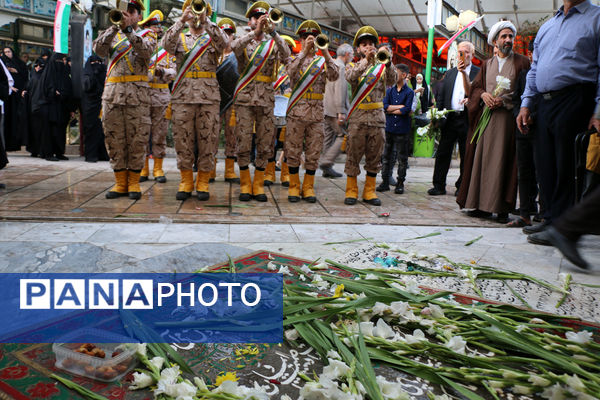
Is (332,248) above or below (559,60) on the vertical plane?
below

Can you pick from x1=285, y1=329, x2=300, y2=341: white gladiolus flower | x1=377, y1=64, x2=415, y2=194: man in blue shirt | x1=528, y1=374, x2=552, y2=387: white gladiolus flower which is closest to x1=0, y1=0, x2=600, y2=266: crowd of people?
x1=377, y1=64, x2=415, y2=194: man in blue shirt

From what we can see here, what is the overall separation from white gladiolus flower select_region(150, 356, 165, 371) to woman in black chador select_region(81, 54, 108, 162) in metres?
7.41

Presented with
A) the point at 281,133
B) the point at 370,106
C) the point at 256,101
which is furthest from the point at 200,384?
the point at 281,133

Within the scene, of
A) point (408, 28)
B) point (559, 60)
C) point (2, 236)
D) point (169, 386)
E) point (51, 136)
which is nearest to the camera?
point (169, 386)

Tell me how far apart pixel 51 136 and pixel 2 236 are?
6.23 m

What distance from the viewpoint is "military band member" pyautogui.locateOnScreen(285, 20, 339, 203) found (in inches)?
221

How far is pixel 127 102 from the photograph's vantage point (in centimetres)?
513

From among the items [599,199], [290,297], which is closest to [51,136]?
[290,297]

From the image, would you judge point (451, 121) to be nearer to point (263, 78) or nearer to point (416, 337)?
point (263, 78)

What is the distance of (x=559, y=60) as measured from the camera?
3.87 meters

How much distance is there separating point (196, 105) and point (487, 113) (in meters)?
3.02

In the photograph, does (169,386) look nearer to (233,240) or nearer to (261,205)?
(233,240)

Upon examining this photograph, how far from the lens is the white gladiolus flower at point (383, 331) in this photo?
2.04 metres

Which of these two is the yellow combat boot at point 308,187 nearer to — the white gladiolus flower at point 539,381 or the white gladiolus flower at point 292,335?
the white gladiolus flower at point 292,335
